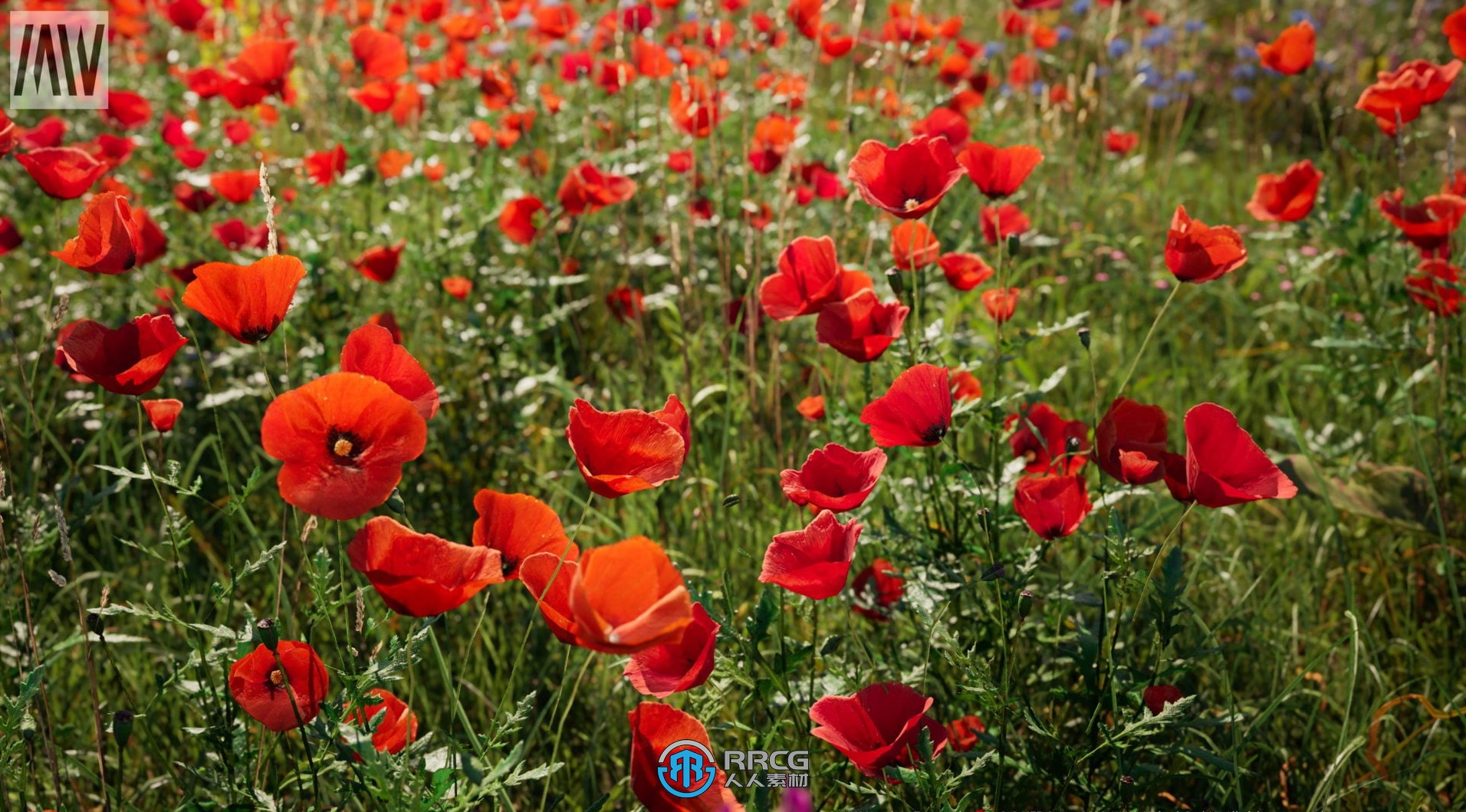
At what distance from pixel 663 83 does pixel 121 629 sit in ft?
8.35

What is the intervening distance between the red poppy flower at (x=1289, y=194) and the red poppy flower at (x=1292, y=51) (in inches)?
17.6

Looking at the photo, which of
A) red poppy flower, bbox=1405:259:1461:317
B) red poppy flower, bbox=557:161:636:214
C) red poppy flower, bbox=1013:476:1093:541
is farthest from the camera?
red poppy flower, bbox=557:161:636:214

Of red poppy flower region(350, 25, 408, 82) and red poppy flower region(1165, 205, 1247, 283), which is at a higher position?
red poppy flower region(1165, 205, 1247, 283)

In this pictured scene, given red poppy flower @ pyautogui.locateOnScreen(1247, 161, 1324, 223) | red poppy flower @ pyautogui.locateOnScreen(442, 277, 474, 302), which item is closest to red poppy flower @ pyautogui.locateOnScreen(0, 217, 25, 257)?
red poppy flower @ pyautogui.locateOnScreen(442, 277, 474, 302)

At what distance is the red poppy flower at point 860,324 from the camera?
1360 millimetres

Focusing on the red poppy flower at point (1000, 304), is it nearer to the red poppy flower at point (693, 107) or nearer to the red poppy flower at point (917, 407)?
the red poppy flower at point (917, 407)

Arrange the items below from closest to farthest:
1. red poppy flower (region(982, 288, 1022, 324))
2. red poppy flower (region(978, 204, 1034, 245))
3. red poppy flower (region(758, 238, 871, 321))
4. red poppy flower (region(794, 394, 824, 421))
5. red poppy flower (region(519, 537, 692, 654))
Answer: red poppy flower (region(519, 537, 692, 654)) < red poppy flower (region(758, 238, 871, 321)) < red poppy flower (region(982, 288, 1022, 324)) < red poppy flower (region(794, 394, 824, 421)) < red poppy flower (region(978, 204, 1034, 245))

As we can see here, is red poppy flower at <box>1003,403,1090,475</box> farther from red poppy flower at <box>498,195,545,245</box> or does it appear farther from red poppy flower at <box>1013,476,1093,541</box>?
red poppy flower at <box>498,195,545,245</box>

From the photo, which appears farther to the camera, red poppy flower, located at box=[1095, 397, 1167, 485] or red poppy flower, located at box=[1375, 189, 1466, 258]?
red poppy flower, located at box=[1375, 189, 1466, 258]

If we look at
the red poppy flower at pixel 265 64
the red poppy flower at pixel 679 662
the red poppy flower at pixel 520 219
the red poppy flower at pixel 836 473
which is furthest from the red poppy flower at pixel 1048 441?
the red poppy flower at pixel 265 64

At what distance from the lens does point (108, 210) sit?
4.07ft

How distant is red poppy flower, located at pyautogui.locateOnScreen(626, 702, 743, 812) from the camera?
3.38 feet

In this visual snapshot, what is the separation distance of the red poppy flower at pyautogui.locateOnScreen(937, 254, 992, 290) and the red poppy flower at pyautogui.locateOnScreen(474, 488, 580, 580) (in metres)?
0.86

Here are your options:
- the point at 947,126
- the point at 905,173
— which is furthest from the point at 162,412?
the point at 947,126
